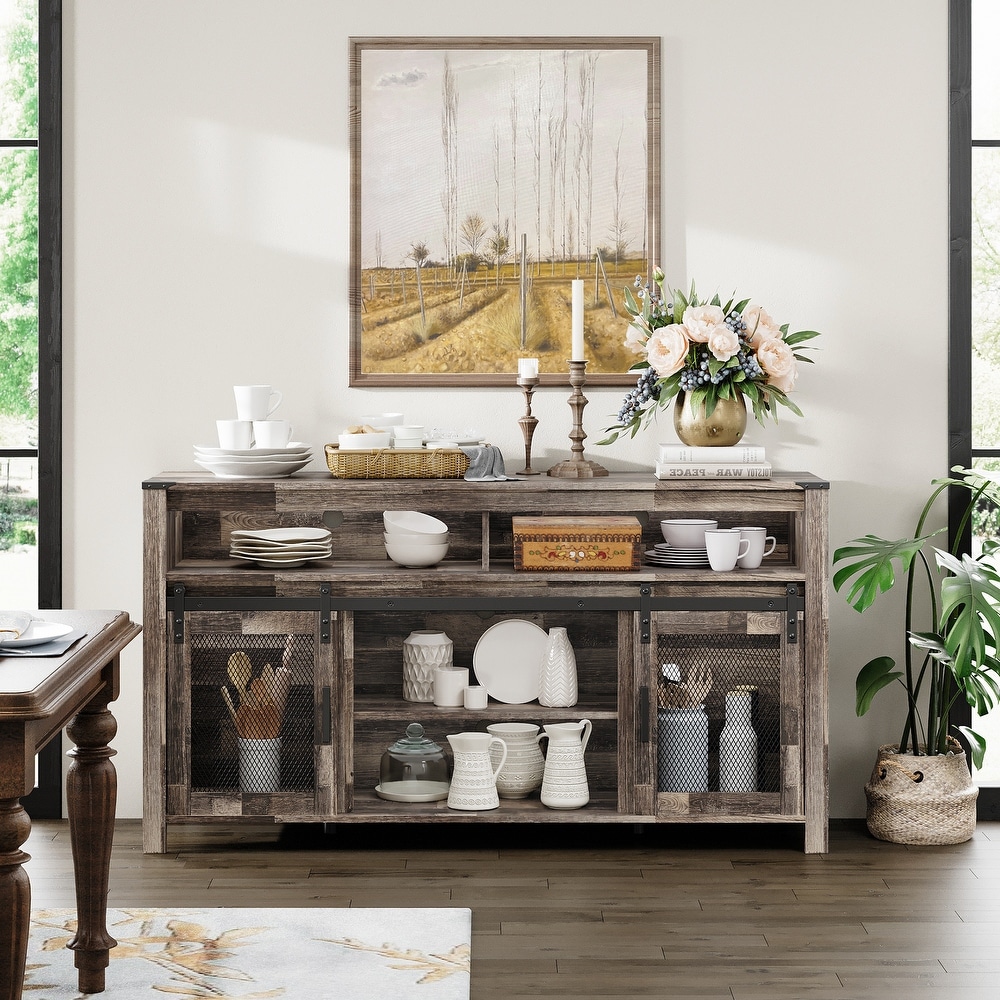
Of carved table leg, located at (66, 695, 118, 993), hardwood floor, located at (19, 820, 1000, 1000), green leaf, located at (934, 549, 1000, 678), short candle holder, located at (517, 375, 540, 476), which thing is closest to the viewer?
carved table leg, located at (66, 695, 118, 993)

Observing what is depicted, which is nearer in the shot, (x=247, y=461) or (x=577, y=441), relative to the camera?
(x=247, y=461)

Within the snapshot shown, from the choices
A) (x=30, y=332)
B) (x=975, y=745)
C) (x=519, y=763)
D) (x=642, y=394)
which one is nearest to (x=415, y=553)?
(x=519, y=763)

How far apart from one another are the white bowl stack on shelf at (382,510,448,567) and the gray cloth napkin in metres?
0.18

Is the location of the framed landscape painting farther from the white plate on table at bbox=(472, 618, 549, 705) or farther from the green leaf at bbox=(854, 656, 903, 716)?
the green leaf at bbox=(854, 656, 903, 716)

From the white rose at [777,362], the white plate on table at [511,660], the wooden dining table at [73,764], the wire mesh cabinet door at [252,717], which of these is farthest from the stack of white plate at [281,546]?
the white rose at [777,362]

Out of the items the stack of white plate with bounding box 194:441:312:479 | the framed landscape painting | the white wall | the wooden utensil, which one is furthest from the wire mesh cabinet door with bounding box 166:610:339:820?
the framed landscape painting

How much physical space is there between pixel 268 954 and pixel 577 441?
1.68 metres

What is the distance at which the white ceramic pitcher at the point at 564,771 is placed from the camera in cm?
354

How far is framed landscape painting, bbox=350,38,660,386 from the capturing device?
3.81 metres

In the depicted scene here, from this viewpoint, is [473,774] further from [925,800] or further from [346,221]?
[346,221]

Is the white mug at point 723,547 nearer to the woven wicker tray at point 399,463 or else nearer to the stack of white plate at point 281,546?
the woven wicker tray at point 399,463

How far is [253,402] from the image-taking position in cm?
365

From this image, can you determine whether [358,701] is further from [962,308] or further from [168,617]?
[962,308]

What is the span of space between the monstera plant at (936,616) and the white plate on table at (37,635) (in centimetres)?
220
